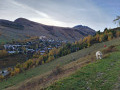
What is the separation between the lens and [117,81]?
36.3 feet

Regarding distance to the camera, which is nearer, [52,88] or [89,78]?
[52,88]

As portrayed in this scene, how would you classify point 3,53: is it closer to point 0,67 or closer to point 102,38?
point 0,67

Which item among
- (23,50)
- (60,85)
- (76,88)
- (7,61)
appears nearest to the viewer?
(76,88)

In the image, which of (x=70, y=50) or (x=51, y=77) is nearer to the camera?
(x=51, y=77)

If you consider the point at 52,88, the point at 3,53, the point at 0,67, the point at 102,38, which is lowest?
the point at 0,67

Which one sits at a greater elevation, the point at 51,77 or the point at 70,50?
the point at 51,77

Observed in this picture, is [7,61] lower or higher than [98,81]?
lower

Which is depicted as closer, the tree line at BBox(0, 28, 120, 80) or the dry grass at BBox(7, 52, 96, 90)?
the dry grass at BBox(7, 52, 96, 90)

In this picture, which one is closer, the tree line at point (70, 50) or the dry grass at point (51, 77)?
the dry grass at point (51, 77)

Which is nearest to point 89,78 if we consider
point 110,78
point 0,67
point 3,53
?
point 110,78

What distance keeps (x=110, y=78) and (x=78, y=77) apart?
3152mm

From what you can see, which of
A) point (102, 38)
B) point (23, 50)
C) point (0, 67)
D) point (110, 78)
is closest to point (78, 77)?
point (110, 78)

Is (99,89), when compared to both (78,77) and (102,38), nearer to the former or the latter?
(78,77)

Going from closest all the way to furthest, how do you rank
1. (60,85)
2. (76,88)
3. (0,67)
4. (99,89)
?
(99,89) → (76,88) → (60,85) → (0,67)
